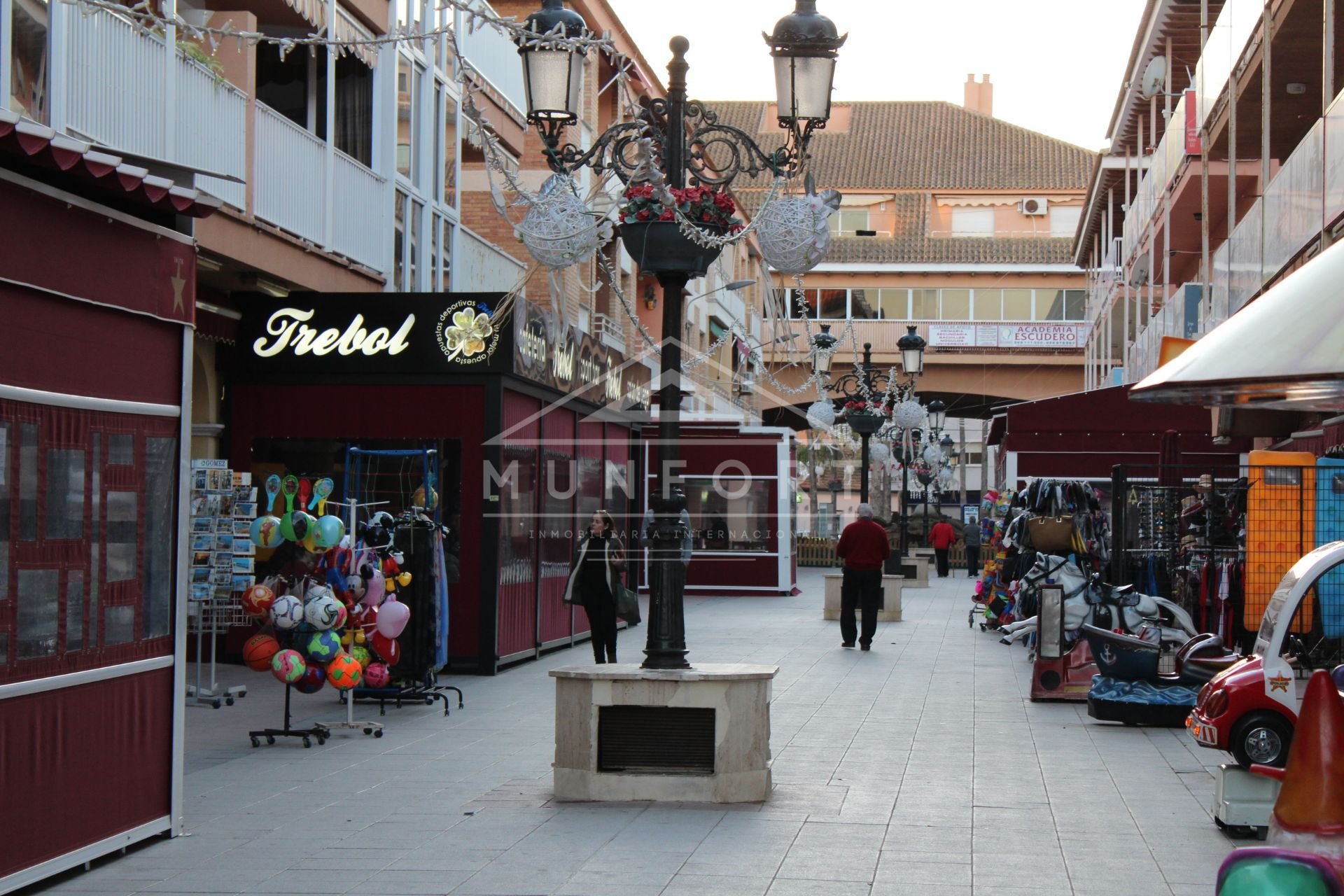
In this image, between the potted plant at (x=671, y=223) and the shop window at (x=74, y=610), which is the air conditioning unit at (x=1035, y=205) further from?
the shop window at (x=74, y=610)

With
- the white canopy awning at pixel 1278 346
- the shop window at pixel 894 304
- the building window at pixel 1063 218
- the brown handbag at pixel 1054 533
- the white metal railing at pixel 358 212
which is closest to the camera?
the white canopy awning at pixel 1278 346

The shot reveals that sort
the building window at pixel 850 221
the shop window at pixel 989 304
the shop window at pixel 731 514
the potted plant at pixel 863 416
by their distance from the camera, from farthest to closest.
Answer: the building window at pixel 850 221 → the shop window at pixel 989 304 → the shop window at pixel 731 514 → the potted plant at pixel 863 416

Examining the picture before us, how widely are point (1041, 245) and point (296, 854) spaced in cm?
5989

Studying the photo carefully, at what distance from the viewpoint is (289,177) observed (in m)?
15.6

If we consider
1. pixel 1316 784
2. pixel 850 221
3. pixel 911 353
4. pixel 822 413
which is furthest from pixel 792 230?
pixel 850 221

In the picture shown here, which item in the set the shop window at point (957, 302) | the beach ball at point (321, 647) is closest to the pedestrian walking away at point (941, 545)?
the shop window at point (957, 302)

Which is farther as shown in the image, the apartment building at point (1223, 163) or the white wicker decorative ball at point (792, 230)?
the apartment building at point (1223, 163)

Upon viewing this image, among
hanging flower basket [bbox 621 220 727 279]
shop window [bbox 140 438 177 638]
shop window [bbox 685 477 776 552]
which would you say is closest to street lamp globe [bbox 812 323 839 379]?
shop window [bbox 685 477 776 552]

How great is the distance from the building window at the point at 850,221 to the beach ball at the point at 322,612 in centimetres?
6119

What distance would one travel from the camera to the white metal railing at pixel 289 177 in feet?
49.5

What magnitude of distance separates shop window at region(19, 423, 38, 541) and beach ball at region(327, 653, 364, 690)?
4.61 m

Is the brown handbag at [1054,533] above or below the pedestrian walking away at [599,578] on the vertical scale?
above

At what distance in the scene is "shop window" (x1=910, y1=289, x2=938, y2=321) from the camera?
63.9m

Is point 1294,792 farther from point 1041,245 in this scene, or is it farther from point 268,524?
point 1041,245
